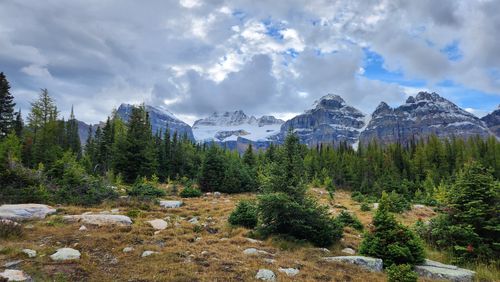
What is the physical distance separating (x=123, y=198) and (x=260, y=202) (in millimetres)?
13478

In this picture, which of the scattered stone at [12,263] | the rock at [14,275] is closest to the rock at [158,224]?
the scattered stone at [12,263]

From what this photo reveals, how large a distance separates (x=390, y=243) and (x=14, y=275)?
499 inches

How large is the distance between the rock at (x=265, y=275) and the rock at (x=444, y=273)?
18.4ft

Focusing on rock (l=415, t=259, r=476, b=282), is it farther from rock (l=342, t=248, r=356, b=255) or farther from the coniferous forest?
rock (l=342, t=248, r=356, b=255)

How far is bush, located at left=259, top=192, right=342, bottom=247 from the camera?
594 inches

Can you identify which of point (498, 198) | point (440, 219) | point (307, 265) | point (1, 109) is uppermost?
point (1, 109)

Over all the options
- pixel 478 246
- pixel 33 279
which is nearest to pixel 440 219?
pixel 478 246

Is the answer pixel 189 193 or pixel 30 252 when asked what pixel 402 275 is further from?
pixel 189 193

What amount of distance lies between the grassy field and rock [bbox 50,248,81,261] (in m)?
0.24

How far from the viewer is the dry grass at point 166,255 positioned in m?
10.2

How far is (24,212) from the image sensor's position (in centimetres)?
1770

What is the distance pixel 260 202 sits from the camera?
51.4 ft

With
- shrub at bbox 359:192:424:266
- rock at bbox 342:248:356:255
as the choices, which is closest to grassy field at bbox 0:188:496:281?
rock at bbox 342:248:356:255

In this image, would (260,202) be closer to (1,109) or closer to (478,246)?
(478,246)
